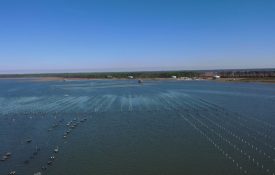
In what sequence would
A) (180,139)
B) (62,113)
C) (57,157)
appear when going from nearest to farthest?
(57,157), (180,139), (62,113)

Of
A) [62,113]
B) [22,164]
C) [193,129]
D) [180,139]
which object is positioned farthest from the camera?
[62,113]

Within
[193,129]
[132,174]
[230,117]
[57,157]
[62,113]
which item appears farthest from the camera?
[62,113]

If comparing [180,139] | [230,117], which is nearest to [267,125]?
[230,117]

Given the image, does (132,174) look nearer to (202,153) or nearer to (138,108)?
(202,153)

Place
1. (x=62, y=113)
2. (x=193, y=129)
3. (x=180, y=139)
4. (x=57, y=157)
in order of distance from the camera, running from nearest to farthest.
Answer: (x=57, y=157), (x=180, y=139), (x=193, y=129), (x=62, y=113)

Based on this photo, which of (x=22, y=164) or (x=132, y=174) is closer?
(x=132, y=174)

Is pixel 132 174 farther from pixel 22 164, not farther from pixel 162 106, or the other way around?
pixel 162 106

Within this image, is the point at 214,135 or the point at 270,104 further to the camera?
the point at 270,104

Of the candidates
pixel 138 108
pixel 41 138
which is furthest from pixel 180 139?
pixel 138 108
